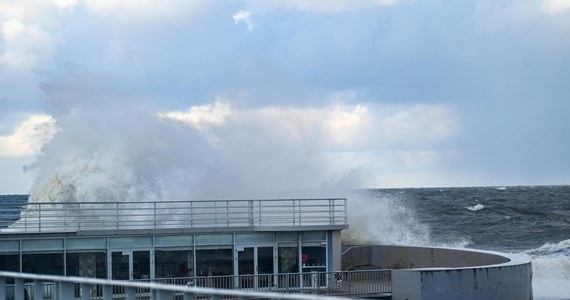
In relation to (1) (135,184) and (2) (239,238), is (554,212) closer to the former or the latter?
(1) (135,184)

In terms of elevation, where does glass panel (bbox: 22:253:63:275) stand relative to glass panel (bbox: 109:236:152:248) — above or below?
below

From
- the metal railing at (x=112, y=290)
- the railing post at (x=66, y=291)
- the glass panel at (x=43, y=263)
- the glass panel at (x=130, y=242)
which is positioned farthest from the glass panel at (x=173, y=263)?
the railing post at (x=66, y=291)

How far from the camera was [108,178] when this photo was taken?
4925 cm

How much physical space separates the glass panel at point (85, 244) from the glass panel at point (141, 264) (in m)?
1.00

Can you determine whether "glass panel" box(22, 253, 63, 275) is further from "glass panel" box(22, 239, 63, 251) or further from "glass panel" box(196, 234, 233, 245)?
"glass panel" box(196, 234, 233, 245)

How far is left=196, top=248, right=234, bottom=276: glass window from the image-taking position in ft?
93.6

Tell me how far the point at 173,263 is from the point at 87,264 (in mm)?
2508

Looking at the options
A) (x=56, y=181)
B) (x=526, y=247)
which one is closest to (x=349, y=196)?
(x=56, y=181)

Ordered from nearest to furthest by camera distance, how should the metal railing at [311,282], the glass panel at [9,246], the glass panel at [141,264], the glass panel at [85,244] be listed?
the glass panel at [9,246] < the metal railing at [311,282] < the glass panel at [85,244] < the glass panel at [141,264]

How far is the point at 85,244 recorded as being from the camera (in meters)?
27.3

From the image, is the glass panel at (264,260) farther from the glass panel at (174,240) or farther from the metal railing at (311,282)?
the glass panel at (174,240)

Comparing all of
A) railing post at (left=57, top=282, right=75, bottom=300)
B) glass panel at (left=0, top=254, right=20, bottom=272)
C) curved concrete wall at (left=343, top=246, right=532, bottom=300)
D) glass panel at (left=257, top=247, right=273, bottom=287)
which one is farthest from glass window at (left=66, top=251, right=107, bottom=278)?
railing post at (left=57, top=282, right=75, bottom=300)

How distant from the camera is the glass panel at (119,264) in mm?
27672

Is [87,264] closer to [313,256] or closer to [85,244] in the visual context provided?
[85,244]
